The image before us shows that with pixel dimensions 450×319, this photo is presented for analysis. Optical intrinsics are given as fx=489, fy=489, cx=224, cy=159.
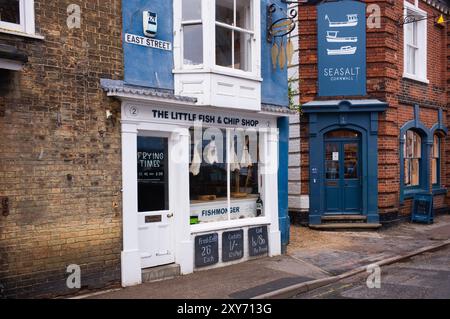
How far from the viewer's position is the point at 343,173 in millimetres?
13914

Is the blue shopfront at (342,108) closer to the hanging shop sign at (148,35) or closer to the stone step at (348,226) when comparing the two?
the stone step at (348,226)

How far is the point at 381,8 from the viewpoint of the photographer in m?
13.7

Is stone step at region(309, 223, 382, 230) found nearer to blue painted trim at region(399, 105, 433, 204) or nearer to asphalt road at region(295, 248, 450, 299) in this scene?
blue painted trim at region(399, 105, 433, 204)

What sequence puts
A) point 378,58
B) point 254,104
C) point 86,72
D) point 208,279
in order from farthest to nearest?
point 378,58, point 254,104, point 208,279, point 86,72

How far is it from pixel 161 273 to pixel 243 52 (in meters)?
4.61

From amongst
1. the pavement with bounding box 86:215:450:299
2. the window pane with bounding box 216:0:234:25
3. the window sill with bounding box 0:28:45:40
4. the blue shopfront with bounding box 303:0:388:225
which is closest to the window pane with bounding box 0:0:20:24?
the window sill with bounding box 0:28:45:40

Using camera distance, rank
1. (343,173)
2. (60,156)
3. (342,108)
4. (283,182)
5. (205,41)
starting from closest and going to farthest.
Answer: (60,156) → (205,41) → (283,182) → (342,108) → (343,173)

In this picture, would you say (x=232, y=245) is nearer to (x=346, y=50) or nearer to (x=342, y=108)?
(x=342, y=108)

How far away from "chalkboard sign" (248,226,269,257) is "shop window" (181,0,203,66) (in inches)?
141

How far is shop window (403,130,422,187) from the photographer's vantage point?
50.4 feet

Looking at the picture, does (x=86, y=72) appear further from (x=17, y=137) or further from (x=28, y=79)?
(x=17, y=137)

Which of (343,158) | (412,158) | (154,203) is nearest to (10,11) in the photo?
(154,203)
